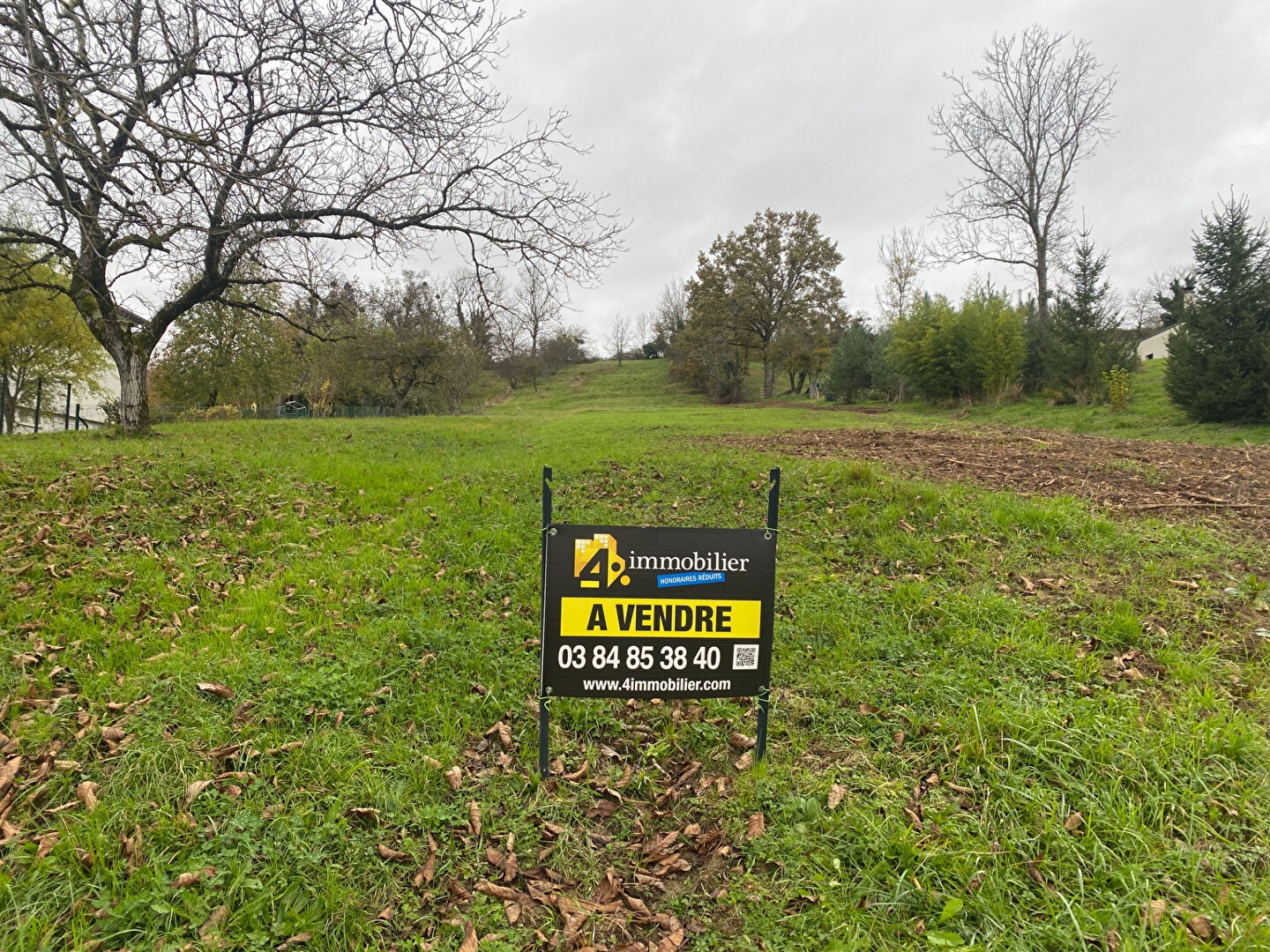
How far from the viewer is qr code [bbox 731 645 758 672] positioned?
271 cm

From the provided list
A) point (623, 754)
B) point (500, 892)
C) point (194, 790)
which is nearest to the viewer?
point (500, 892)

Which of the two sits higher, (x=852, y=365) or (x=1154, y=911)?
(x=852, y=365)

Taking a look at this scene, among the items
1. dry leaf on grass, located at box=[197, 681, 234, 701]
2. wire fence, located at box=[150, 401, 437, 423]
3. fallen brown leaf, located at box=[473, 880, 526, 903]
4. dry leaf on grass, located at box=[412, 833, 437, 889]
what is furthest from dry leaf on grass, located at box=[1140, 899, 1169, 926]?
wire fence, located at box=[150, 401, 437, 423]

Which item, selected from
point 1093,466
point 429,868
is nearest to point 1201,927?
point 429,868

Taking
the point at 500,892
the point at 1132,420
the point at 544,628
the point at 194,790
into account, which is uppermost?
the point at 1132,420

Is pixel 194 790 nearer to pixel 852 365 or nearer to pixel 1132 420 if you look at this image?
pixel 1132 420

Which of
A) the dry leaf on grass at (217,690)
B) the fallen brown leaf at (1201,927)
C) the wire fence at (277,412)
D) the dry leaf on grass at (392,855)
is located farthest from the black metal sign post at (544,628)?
the wire fence at (277,412)

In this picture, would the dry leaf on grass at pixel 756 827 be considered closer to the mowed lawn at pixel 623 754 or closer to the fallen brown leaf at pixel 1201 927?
the mowed lawn at pixel 623 754

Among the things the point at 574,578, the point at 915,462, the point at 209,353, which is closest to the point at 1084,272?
the point at 915,462

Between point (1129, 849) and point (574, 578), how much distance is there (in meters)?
2.48

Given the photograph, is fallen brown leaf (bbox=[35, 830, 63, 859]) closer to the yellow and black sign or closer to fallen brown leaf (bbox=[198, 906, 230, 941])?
fallen brown leaf (bbox=[198, 906, 230, 941])

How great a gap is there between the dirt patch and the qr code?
5309mm

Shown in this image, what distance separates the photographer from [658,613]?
2668 mm

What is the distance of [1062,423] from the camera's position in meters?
15.8
